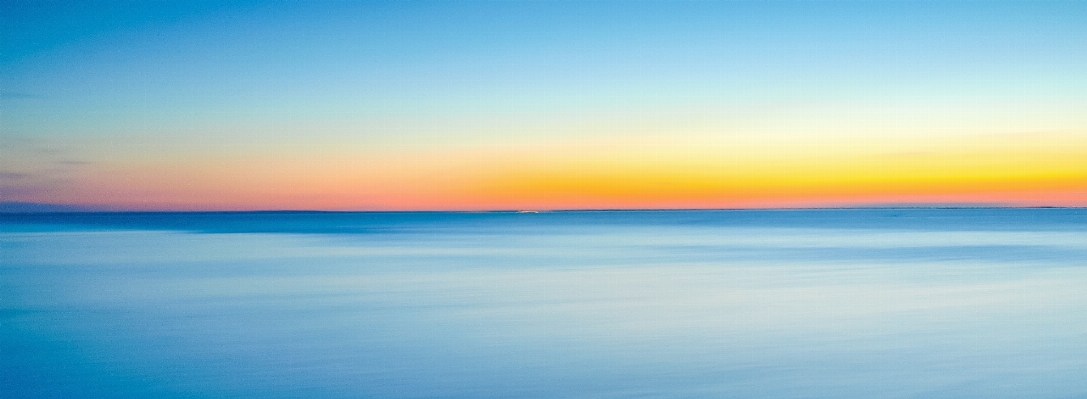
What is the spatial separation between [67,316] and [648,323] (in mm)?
6458

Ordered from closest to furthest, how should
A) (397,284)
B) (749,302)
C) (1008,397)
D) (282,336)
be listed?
(1008,397), (282,336), (749,302), (397,284)

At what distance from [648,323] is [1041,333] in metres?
3.77

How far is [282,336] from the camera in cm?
761

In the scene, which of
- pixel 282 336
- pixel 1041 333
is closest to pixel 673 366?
pixel 282 336

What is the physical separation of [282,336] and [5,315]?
4013 mm

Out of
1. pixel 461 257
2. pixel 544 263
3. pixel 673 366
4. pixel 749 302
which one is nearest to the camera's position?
pixel 673 366

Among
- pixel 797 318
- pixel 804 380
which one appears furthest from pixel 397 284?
pixel 804 380

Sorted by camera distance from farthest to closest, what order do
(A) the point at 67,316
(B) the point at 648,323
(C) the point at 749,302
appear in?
(C) the point at 749,302
(A) the point at 67,316
(B) the point at 648,323

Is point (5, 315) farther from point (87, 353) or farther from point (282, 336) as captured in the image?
point (282, 336)

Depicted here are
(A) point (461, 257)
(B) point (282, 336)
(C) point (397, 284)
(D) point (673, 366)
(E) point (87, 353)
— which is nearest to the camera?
(D) point (673, 366)

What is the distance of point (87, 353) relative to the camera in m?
7.06

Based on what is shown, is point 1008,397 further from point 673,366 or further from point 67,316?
point 67,316

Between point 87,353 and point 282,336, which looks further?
point 282,336

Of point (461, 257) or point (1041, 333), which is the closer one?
point (1041, 333)
